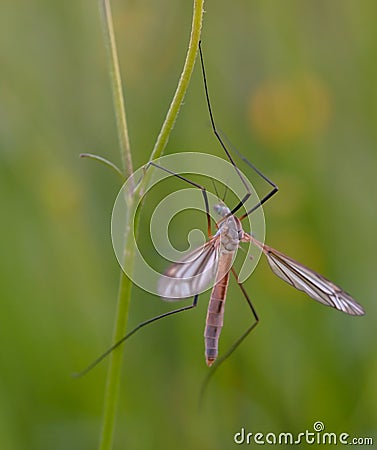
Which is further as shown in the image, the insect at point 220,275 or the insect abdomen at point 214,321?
the insect abdomen at point 214,321

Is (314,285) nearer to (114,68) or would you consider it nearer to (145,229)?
(114,68)

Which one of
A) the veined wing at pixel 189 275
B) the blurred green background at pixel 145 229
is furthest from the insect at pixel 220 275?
the blurred green background at pixel 145 229

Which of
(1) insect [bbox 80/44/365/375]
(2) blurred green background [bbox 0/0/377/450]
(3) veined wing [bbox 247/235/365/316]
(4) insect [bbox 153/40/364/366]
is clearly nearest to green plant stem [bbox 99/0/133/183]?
(1) insect [bbox 80/44/365/375]

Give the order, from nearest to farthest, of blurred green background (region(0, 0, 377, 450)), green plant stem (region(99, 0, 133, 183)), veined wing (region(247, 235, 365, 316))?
green plant stem (region(99, 0, 133, 183))
veined wing (region(247, 235, 365, 316))
blurred green background (region(0, 0, 377, 450))

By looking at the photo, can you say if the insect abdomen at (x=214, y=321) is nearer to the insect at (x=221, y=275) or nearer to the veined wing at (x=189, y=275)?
the insect at (x=221, y=275)

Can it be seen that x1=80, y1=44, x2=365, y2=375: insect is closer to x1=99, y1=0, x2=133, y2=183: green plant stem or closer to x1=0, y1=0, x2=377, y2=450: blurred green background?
x1=99, y1=0, x2=133, y2=183: green plant stem

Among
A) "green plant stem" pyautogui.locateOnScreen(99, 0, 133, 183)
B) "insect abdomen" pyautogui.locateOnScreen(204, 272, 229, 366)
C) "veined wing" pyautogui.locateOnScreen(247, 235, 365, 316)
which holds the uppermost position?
"green plant stem" pyautogui.locateOnScreen(99, 0, 133, 183)
